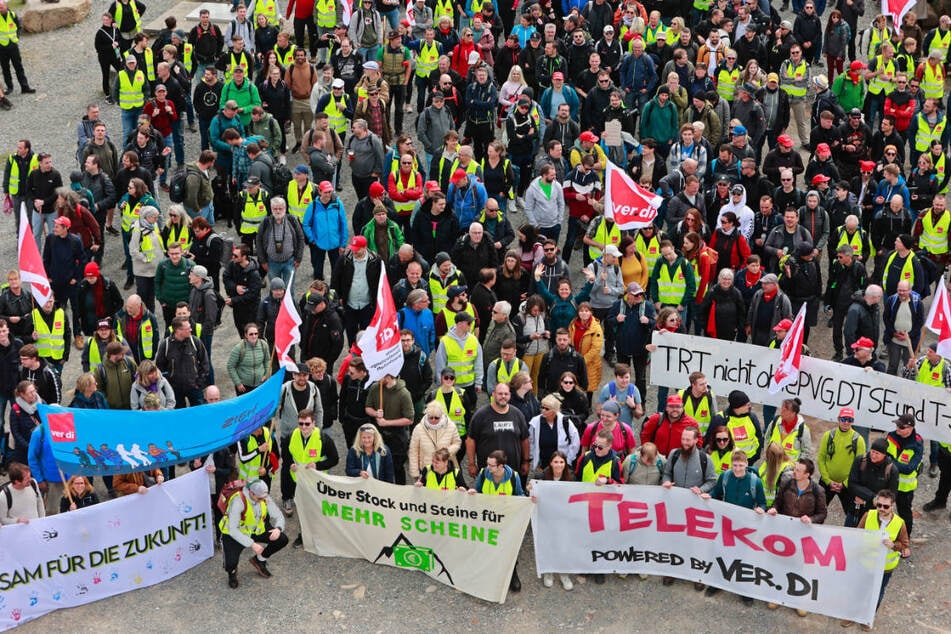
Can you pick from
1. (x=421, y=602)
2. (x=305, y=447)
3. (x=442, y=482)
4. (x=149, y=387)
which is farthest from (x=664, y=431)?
(x=149, y=387)

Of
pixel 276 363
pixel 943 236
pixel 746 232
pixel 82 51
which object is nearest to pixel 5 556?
pixel 276 363

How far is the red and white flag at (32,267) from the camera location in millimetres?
17703

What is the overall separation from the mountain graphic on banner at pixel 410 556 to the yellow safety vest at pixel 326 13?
13791mm

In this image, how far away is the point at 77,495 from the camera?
16172mm

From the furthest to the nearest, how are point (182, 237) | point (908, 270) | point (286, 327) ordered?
point (182, 237) → point (908, 270) → point (286, 327)

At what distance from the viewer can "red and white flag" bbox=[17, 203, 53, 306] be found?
697 inches

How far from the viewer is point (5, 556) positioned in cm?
1523

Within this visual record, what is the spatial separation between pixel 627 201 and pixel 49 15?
50.9ft

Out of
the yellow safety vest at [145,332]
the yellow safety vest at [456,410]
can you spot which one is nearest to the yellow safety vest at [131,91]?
the yellow safety vest at [145,332]

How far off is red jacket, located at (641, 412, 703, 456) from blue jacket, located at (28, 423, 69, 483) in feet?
19.5

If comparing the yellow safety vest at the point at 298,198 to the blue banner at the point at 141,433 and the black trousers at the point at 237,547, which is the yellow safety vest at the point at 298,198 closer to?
the blue banner at the point at 141,433

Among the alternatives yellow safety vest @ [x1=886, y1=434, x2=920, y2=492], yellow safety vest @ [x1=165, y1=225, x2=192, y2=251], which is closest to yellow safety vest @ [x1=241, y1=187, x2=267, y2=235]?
yellow safety vest @ [x1=165, y1=225, x2=192, y2=251]

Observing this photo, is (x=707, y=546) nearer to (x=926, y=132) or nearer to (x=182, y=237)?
(x=182, y=237)

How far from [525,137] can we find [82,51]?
436 inches
